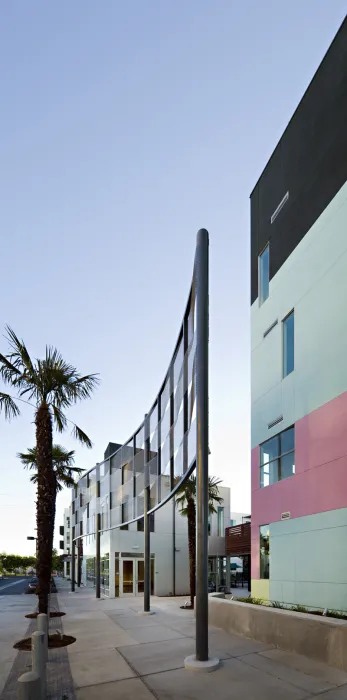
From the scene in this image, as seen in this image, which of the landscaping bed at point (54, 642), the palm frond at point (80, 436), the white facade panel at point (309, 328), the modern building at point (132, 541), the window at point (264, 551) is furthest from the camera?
the modern building at point (132, 541)

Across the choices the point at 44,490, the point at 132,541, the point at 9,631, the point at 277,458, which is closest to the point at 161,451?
the point at 277,458

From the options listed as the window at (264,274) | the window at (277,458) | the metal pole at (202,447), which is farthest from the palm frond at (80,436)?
the metal pole at (202,447)

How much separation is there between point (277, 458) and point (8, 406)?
8.32 metres

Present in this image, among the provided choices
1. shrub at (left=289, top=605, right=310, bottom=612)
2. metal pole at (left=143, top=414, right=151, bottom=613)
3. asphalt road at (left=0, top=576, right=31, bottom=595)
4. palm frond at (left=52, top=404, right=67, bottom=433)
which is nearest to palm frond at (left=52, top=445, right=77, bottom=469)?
asphalt road at (left=0, top=576, right=31, bottom=595)

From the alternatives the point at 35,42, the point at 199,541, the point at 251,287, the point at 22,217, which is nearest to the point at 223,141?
the point at 251,287

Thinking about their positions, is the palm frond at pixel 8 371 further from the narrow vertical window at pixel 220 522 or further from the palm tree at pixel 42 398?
the narrow vertical window at pixel 220 522

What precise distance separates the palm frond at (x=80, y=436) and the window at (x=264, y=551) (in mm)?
7077

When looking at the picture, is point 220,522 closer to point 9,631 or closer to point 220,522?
point 220,522

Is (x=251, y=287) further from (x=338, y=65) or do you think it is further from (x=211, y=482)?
(x=211, y=482)

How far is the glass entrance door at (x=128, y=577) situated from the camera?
96.0ft

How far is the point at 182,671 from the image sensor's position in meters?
8.89

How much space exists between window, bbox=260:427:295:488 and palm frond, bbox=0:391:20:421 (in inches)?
316

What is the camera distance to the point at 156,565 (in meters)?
30.9

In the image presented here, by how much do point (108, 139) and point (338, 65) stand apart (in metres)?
9.59
